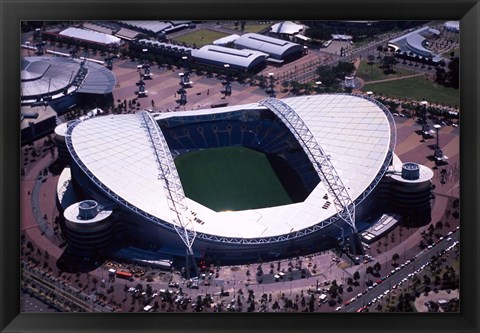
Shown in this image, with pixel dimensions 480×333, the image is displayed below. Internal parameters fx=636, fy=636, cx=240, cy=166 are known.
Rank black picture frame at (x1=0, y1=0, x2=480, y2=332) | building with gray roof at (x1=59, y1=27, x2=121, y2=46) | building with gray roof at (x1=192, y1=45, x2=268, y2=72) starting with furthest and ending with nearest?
building with gray roof at (x1=59, y1=27, x2=121, y2=46) < building with gray roof at (x1=192, y1=45, x2=268, y2=72) < black picture frame at (x1=0, y1=0, x2=480, y2=332)

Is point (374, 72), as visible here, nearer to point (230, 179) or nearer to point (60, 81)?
point (230, 179)

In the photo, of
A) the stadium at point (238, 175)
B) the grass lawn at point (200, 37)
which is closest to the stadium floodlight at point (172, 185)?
the stadium at point (238, 175)

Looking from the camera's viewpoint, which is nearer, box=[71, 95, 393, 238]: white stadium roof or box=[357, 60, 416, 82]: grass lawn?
box=[71, 95, 393, 238]: white stadium roof

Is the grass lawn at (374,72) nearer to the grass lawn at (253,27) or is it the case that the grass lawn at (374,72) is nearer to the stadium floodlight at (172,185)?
the grass lawn at (253,27)

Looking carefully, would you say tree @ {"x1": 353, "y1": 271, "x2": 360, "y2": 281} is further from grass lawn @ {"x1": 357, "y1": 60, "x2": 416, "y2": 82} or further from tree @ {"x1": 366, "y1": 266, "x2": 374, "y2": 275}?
grass lawn @ {"x1": 357, "y1": 60, "x2": 416, "y2": 82}

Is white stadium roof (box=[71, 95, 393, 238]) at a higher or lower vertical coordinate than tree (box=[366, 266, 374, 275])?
higher

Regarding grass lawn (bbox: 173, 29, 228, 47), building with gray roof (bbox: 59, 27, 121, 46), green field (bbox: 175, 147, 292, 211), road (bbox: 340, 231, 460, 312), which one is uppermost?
building with gray roof (bbox: 59, 27, 121, 46)

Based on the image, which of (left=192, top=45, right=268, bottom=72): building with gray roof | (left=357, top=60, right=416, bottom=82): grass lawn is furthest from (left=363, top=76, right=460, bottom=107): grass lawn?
(left=192, top=45, right=268, bottom=72): building with gray roof
